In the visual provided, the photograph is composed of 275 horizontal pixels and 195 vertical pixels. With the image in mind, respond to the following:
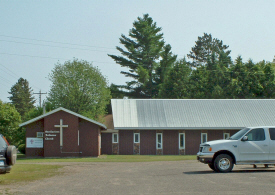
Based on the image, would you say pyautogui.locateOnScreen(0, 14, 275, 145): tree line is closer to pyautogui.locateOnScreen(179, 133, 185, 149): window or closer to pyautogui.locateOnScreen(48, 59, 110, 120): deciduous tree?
pyautogui.locateOnScreen(48, 59, 110, 120): deciduous tree

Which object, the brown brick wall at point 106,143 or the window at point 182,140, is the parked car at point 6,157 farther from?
the window at point 182,140

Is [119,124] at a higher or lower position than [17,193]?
higher

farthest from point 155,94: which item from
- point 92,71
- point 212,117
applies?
point 212,117

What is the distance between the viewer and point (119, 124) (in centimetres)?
4331

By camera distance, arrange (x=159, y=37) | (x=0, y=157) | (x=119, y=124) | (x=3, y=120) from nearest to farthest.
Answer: (x=0, y=157), (x=119, y=124), (x=3, y=120), (x=159, y=37)

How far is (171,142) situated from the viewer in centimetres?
4391

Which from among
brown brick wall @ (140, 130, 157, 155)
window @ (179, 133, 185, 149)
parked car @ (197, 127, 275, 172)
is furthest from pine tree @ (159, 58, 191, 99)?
parked car @ (197, 127, 275, 172)

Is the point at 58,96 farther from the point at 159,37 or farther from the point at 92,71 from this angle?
the point at 159,37

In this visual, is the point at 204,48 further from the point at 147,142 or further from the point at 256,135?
the point at 256,135

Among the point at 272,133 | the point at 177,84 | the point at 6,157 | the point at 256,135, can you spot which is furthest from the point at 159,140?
the point at 6,157

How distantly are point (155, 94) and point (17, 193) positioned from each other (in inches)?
2374

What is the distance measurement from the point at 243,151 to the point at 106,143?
27.1m

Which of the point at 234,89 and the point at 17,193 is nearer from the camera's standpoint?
the point at 17,193

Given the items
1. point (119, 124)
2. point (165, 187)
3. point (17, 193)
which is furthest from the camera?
point (119, 124)
